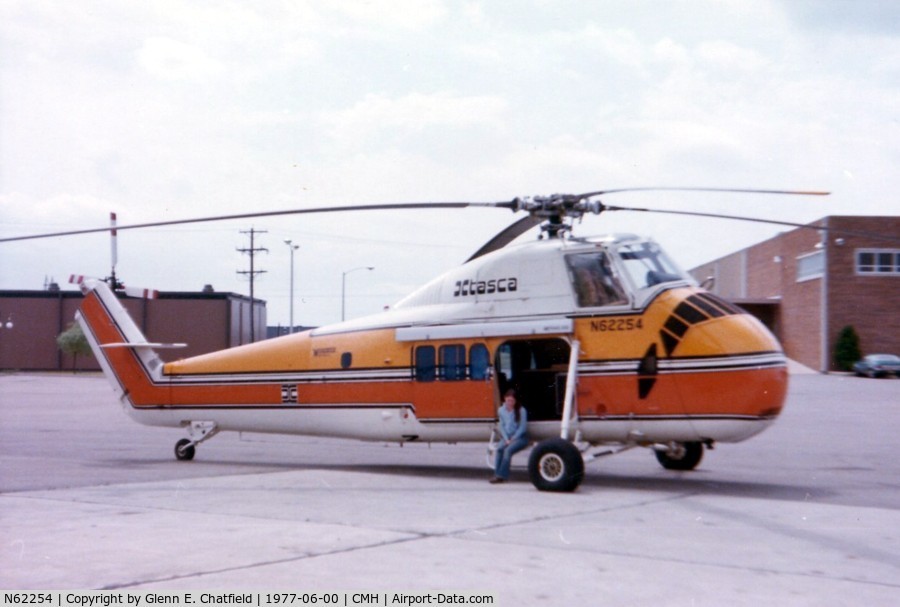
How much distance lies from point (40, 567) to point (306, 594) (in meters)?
2.28

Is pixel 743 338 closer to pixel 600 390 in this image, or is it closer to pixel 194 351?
pixel 600 390

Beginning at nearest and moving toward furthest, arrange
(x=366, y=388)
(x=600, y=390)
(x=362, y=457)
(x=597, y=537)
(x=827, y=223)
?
(x=597, y=537)
(x=600, y=390)
(x=366, y=388)
(x=362, y=457)
(x=827, y=223)

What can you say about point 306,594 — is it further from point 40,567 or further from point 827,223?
point 827,223

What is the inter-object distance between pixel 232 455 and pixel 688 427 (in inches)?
379

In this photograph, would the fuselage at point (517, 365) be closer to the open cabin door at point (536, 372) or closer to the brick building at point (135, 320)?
the open cabin door at point (536, 372)

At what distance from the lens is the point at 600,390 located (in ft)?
42.8

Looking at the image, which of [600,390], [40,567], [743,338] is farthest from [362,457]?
[40,567]

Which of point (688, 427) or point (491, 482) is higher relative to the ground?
point (688, 427)

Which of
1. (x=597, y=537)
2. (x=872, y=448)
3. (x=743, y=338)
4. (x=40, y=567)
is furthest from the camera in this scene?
(x=872, y=448)

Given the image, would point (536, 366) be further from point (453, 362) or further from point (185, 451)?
point (185, 451)

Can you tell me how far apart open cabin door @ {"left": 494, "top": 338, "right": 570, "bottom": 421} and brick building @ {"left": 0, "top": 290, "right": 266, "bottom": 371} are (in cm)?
7039

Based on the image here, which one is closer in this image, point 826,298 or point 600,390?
point 600,390

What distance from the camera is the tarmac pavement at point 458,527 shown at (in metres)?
6.93

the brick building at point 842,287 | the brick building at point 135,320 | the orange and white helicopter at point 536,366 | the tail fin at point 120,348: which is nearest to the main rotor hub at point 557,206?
the orange and white helicopter at point 536,366
